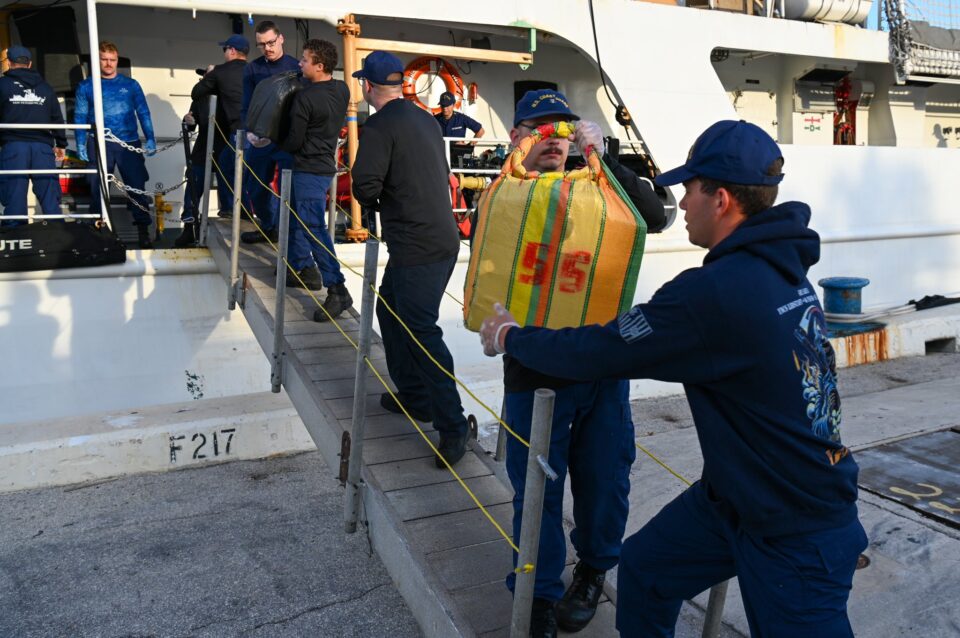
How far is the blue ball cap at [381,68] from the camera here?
3.68 m

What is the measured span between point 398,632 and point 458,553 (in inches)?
28.5

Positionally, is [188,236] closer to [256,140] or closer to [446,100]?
[256,140]

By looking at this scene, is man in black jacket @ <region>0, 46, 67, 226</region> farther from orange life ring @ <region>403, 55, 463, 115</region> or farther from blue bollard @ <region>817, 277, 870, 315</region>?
blue bollard @ <region>817, 277, 870, 315</region>

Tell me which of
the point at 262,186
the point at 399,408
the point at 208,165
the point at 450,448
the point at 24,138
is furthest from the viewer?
the point at 208,165

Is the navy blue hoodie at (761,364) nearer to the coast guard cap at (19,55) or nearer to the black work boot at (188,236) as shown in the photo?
the black work boot at (188,236)

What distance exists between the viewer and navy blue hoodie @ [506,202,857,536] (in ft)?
5.84

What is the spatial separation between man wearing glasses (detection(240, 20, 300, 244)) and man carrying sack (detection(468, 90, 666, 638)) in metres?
3.00

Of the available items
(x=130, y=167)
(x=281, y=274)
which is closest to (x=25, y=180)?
(x=130, y=167)

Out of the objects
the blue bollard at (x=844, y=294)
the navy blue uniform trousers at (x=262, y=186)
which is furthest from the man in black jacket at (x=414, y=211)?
the blue bollard at (x=844, y=294)

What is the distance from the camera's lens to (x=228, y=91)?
20.8 ft

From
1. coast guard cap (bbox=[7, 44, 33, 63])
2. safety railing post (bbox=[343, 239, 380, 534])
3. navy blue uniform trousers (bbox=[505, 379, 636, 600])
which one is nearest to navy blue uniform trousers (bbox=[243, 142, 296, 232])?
coast guard cap (bbox=[7, 44, 33, 63])

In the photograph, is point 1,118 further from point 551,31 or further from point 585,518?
point 585,518

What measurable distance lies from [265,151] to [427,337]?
2864mm

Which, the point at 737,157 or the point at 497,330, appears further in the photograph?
the point at 497,330
